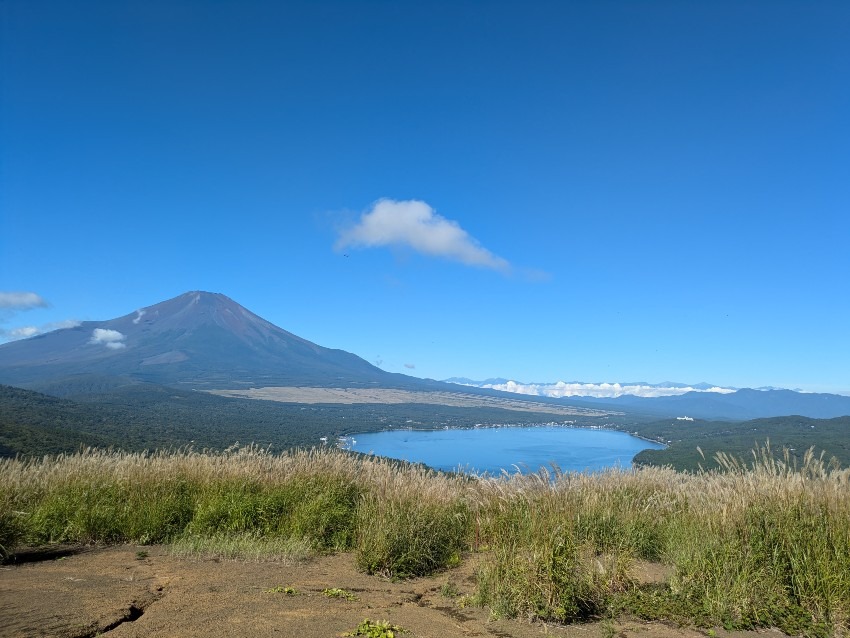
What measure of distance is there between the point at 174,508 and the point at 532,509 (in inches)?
215

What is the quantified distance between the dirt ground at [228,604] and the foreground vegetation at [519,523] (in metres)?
0.31

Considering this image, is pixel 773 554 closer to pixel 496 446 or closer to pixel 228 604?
pixel 228 604

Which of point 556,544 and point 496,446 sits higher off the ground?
point 556,544

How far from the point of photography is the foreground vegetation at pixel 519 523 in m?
4.76

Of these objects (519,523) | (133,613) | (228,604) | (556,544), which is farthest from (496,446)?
(133,613)

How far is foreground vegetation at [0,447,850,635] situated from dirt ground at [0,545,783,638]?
31 cm

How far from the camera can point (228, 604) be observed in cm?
453

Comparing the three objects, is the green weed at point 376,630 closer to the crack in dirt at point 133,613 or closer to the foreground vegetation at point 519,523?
the foreground vegetation at point 519,523

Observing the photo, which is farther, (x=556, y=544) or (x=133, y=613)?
(x=556, y=544)

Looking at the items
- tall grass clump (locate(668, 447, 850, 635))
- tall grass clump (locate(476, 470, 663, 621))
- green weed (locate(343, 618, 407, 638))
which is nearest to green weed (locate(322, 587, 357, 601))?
green weed (locate(343, 618, 407, 638))

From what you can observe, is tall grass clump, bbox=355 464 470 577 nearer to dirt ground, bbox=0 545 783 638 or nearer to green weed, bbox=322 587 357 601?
dirt ground, bbox=0 545 783 638

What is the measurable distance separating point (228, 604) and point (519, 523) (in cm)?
318

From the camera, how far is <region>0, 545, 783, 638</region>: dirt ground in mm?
4000

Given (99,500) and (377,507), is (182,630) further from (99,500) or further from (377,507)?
(99,500)
